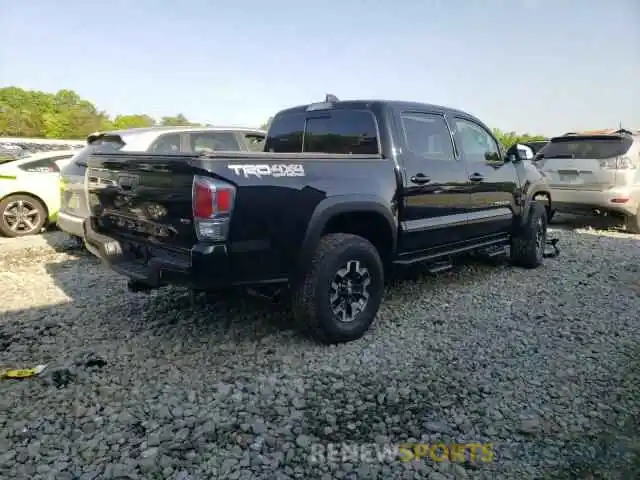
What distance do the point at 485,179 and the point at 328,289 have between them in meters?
2.62

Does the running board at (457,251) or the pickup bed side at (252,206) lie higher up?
the pickup bed side at (252,206)

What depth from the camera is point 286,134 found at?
514cm

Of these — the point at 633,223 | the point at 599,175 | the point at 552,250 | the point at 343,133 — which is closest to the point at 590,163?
the point at 599,175

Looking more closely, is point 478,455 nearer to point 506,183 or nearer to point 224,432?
point 224,432

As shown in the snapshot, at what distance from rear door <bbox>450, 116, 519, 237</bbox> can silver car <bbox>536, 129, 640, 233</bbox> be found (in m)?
2.91

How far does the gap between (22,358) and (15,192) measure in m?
5.50

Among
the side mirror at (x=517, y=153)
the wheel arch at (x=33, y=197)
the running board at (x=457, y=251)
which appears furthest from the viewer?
the wheel arch at (x=33, y=197)

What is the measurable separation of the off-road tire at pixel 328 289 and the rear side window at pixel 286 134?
1.50 meters

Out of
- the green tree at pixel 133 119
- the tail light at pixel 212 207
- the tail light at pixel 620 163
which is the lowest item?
the tail light at pixel 212 207

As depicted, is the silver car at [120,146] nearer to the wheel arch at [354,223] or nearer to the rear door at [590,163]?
the wheel arch at [354,223]

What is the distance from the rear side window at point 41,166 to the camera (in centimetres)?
823

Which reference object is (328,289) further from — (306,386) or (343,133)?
(343,133)

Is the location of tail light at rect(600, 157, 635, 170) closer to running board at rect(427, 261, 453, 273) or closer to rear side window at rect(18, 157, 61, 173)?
running board at rect(427, 261, 453, 273)

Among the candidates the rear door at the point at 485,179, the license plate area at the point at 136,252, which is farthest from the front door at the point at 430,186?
the license plate area at the point at 136,252
